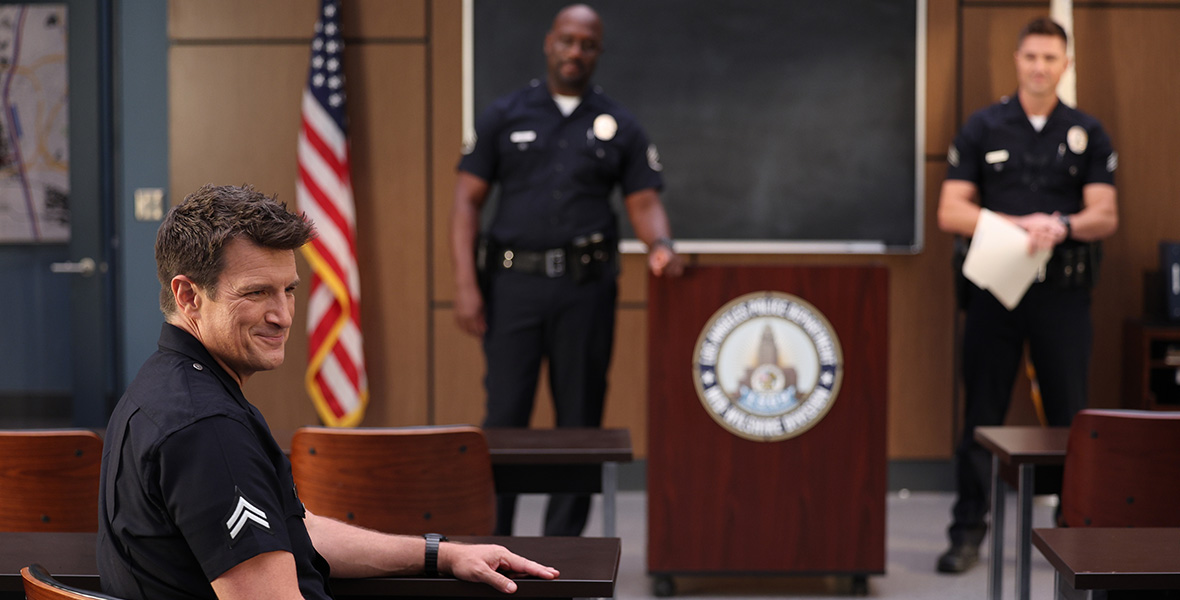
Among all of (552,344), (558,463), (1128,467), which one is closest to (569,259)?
(552,344)

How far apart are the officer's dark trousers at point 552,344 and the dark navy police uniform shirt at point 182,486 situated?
2.27 m

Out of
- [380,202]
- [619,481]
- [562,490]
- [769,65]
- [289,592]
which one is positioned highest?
[769,65]

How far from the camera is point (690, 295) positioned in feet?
10.6

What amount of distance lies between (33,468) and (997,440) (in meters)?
2.13

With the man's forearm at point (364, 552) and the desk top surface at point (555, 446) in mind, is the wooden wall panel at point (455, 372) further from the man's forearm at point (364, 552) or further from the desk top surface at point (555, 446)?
the man's forearm at point (364, 552)

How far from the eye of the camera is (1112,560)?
163 centimetres

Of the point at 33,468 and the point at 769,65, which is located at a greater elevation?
the point at 769,65

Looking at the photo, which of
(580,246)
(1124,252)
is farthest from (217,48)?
(1124,252)

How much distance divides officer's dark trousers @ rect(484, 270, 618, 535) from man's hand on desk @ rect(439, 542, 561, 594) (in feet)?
6.48

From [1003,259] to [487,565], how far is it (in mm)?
2652

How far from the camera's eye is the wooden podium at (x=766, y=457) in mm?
3209

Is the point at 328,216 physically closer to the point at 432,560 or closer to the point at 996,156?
the point at 996,156

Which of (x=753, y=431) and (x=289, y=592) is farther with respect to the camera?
(x=753, y=431)

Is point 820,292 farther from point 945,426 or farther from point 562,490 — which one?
point 945,426
